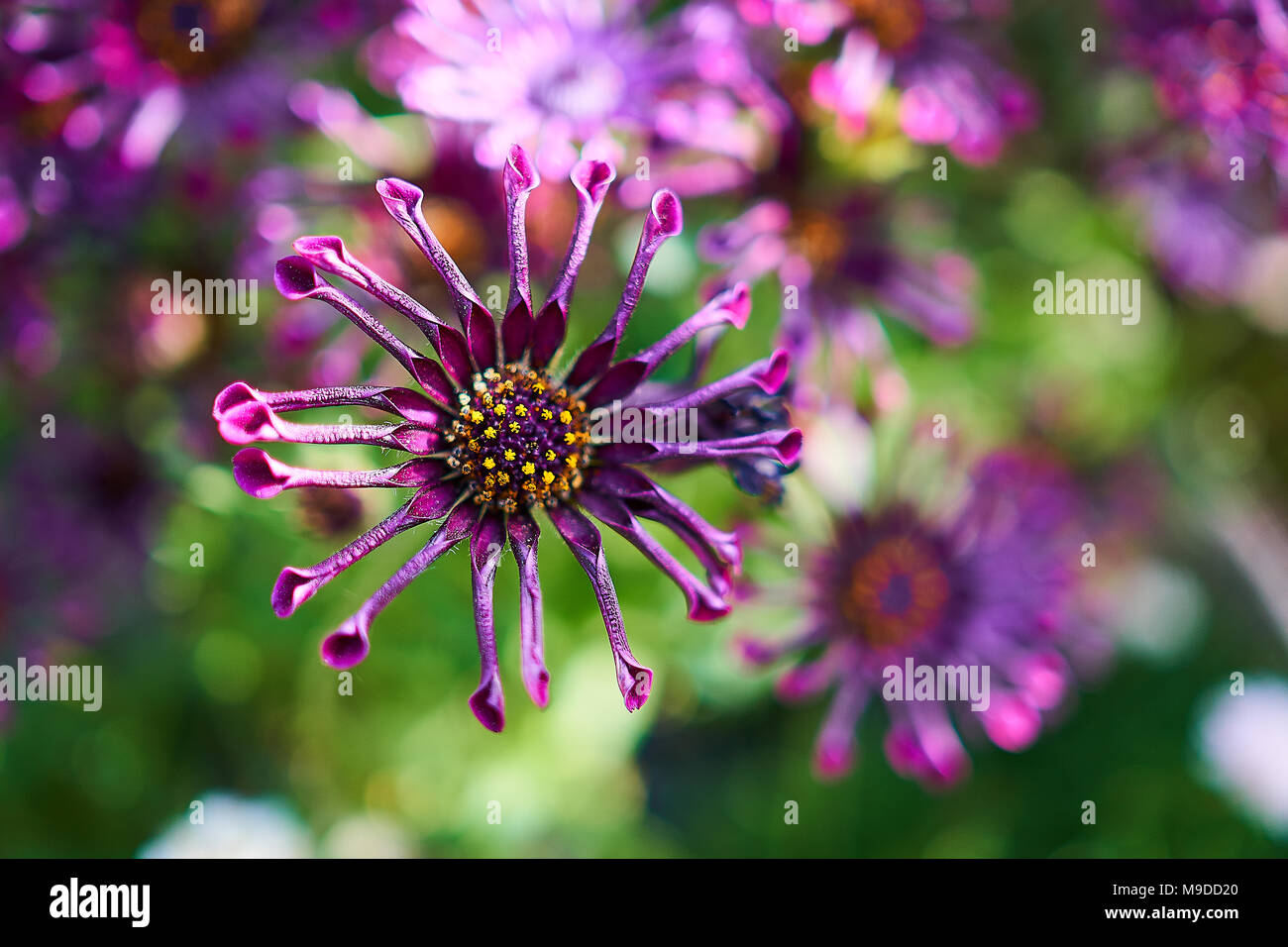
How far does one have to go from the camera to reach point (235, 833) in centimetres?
204

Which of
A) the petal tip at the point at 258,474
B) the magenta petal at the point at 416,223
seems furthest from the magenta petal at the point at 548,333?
the petal tip at the point at 258,474

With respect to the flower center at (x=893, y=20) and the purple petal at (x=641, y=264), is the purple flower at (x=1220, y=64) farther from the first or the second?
the purple petal at (x=641, y=264)

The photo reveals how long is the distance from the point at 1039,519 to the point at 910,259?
0.69 meters

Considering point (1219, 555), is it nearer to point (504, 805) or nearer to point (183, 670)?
point (504, 805)

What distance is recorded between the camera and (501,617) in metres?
1.92

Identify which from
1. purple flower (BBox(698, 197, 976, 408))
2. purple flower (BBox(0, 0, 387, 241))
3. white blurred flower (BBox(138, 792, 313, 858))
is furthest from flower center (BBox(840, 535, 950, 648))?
purple flower (BBox(0, 0, 387, 241))

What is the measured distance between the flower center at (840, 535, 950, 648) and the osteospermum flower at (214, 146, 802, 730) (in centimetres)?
93

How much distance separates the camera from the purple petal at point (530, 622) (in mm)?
1096

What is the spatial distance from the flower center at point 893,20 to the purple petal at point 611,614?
1.27 metres

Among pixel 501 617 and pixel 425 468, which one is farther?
pixel 501 617

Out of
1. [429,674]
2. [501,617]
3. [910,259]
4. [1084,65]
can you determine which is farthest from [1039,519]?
[429,674]

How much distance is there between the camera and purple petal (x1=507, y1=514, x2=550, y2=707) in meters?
1.10

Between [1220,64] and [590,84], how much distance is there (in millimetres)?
1258
